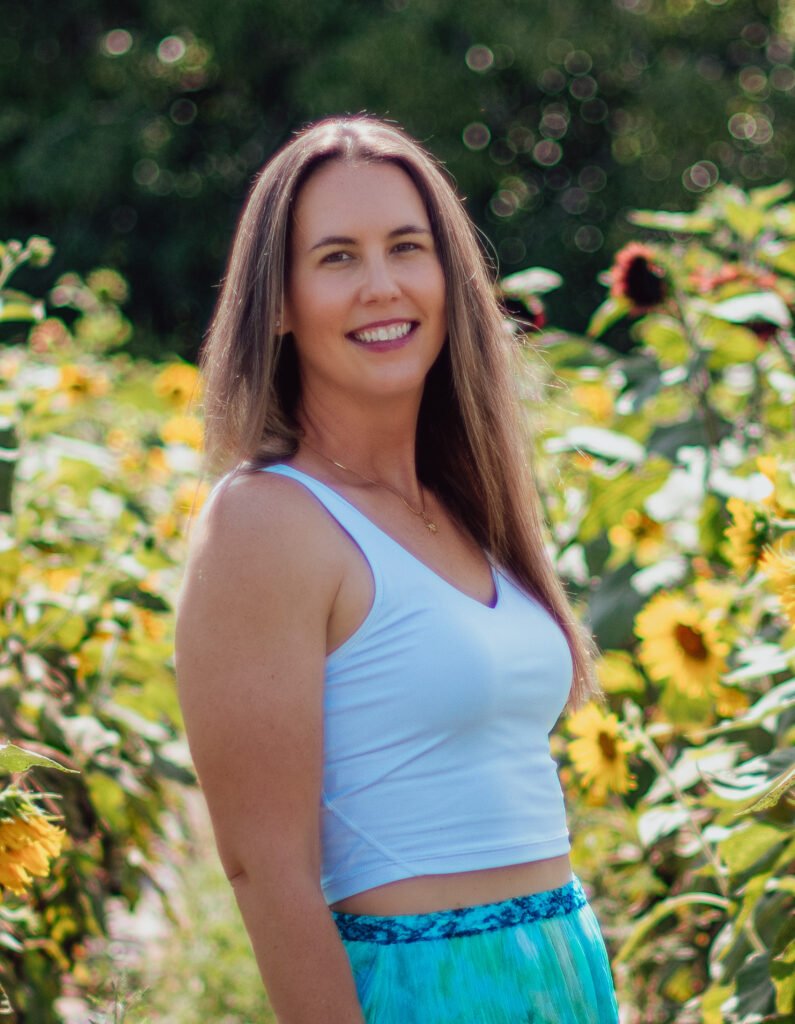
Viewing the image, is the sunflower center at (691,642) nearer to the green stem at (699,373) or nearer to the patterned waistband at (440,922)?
the green stem at (699,373)

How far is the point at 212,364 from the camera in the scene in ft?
5.67

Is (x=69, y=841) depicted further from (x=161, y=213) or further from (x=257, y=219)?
(x=161, y=213)

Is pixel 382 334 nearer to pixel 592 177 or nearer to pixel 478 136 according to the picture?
pixel 478 136

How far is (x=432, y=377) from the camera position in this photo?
1893 millimetres

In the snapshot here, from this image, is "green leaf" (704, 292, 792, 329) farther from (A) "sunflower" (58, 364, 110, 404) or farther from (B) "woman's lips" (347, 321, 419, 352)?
(A) "sunflower" (58, 364, 110, 404)

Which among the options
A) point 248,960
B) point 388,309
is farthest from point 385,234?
point 248,960

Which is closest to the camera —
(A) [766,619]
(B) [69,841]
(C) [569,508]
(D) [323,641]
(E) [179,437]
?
(D) [323,641]

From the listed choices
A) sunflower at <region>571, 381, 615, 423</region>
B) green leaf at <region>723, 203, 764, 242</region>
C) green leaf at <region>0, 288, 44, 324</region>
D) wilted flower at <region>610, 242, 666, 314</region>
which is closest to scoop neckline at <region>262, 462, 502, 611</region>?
green leaf at <region>0, 288, 44, 324</region>

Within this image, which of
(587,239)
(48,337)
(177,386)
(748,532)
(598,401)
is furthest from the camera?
(587,239)

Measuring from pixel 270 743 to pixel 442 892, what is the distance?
9.8 inches

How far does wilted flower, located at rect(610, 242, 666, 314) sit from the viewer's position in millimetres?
2750

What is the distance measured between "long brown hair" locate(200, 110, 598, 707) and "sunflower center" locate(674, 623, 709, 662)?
45cm

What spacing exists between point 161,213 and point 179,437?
46.8ft

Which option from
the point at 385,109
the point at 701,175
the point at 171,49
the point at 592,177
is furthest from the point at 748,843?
the point at 171,49
